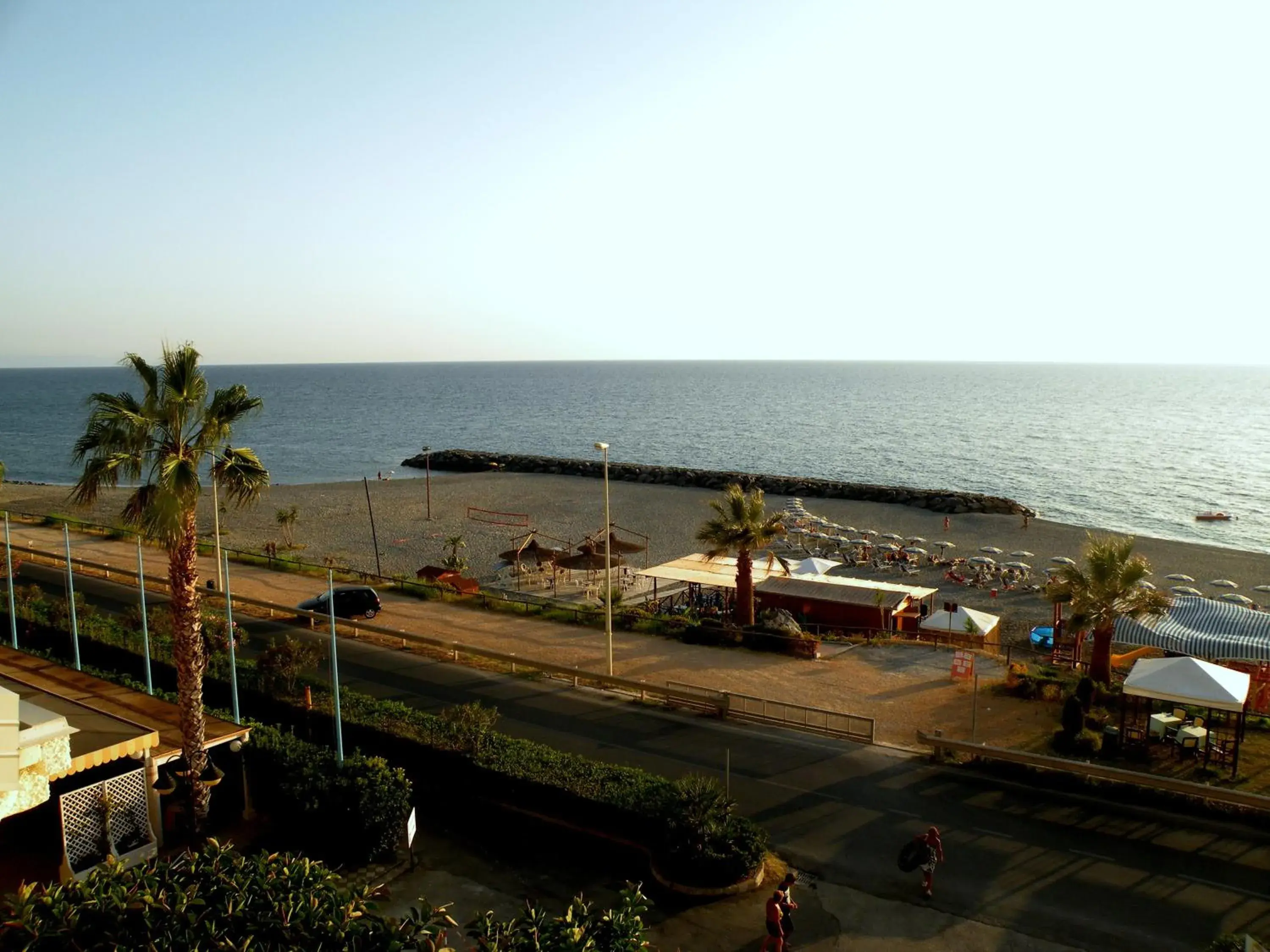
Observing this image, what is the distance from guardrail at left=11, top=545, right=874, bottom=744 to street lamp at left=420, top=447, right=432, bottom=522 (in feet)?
104

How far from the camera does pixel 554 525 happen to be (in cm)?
5619

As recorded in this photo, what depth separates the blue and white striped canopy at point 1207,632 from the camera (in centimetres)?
1947

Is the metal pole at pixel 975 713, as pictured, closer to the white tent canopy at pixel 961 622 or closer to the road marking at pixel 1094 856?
the road marking at pixel 1094 856

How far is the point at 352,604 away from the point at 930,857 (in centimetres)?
2050

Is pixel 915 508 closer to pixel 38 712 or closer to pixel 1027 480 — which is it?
pixel 1027 480

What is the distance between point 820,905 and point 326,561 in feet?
111

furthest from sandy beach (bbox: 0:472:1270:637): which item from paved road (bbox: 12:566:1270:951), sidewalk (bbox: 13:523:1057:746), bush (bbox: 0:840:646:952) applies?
bush (bbox: 0:840:646:952)

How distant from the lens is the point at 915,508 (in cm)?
6688

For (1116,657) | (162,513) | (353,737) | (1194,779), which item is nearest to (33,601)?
(353,737)

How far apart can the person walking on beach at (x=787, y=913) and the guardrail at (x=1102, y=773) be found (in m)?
6.41

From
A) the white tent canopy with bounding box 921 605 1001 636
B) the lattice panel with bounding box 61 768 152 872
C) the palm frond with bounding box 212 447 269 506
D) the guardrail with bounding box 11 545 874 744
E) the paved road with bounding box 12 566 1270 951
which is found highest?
the palm frond with bounding box 212 447 269 506

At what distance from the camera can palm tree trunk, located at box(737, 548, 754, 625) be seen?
26.1 m

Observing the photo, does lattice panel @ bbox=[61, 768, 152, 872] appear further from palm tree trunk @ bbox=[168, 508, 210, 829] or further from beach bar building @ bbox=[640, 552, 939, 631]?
beach bar building @ bbox=[640, 552, 939, 631]

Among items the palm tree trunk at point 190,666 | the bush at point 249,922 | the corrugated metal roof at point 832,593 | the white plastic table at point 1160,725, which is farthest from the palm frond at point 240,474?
the corrugated metal roof at point 832,593
